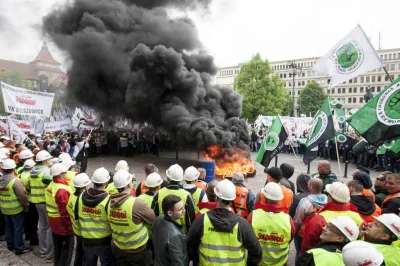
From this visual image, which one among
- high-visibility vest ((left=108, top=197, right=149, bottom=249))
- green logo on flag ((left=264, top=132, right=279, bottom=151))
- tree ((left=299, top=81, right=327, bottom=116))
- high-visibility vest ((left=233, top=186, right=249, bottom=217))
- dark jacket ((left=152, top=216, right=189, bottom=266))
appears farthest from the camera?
tree ((left=299, top=81, right=327, bottom=116))

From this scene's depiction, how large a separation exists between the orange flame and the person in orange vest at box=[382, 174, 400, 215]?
8.15m

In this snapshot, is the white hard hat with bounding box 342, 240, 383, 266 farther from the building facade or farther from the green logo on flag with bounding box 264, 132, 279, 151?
the building facade

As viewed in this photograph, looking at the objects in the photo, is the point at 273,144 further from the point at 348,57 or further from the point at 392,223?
the point at 392,223

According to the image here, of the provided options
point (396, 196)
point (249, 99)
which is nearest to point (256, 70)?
point (249, 99)

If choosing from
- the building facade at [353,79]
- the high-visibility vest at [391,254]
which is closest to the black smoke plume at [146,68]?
the high-visibility vest at [391,254]

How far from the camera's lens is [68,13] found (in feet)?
66.2

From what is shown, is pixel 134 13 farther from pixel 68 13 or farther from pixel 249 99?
pixel 249 99

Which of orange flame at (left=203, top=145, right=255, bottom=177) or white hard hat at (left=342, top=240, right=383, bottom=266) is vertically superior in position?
white hard hat at (left=342, top=240, right=383, bottom=266)

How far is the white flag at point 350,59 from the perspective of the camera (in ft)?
19.6

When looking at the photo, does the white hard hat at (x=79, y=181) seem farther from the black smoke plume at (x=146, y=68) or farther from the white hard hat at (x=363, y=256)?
the black smoke plume at (x=146, y=68)

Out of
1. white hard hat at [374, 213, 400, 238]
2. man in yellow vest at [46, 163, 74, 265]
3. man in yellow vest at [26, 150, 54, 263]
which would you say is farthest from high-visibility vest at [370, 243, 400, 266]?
man in yellow vest at [26, 150, 54, 263]

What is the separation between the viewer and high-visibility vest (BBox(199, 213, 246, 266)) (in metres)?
2.71

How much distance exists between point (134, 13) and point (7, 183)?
18133 mm

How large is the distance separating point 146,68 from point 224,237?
48.3 ft
